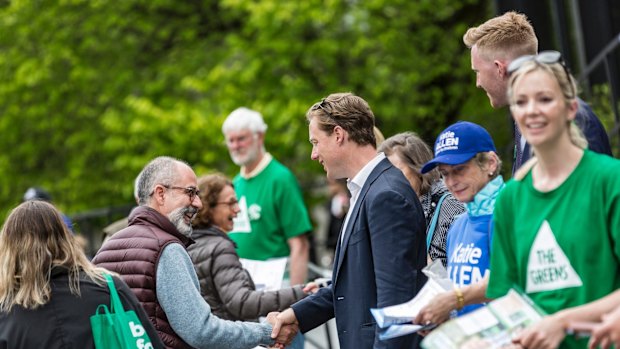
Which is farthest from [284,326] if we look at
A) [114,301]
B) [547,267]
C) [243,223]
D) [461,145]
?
[243,223]

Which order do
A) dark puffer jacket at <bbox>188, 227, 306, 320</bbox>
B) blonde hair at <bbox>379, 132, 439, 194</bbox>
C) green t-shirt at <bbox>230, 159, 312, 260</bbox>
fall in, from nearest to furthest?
blonde hair at <bbox>379, 132, 439, 194</bbox>
dark puffer jacket at <bbox>188, 227, 306, 320</bbox>
green t-shirt at <bbox>230, 159, 312, 260</bbox>

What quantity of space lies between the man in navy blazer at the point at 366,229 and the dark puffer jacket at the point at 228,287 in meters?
1.33

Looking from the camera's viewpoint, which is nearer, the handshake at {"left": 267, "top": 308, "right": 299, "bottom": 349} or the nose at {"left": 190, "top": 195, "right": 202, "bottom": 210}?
the handshake at {"left": 267, "top": 308, "right": 299, "bottom": 349}

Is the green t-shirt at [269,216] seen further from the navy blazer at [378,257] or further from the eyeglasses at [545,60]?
the eyeglasses at [545,60]

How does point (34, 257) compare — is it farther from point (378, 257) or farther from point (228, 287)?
point (228, 287)

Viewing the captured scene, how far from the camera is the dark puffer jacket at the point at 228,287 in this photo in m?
6.37

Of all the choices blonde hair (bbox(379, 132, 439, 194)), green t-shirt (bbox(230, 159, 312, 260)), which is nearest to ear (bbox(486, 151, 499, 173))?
blonde hair (bbox(379, 132, 439, 194))

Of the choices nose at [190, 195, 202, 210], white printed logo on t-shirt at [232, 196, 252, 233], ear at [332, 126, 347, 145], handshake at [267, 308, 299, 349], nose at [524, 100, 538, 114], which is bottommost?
handshake at [267, 308, 299, 349]

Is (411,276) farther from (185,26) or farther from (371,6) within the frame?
(185,26)

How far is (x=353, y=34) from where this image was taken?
48.6ft

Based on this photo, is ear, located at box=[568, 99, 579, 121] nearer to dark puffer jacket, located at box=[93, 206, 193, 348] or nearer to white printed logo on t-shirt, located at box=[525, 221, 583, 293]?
white printed logo on t-shirt, located at box=[525, 221, 583, 293]

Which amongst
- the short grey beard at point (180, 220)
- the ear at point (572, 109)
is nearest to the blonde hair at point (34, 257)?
the short grey beard at point (180, 220)

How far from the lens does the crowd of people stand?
12.0ft

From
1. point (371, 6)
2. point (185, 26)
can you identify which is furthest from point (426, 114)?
point (185, 26)
